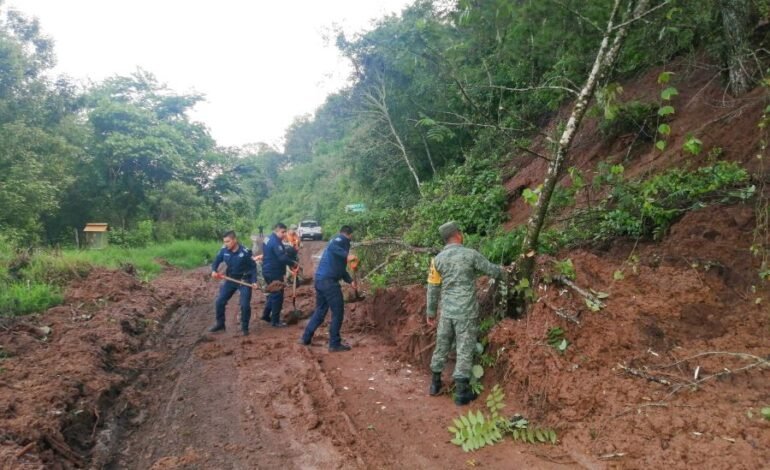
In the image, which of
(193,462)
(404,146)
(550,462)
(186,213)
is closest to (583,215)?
(550,462)

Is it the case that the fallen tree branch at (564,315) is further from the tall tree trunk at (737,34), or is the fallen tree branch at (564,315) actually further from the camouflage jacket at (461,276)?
the tall tree trunk at (737,34)

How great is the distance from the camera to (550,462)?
12.9 ft

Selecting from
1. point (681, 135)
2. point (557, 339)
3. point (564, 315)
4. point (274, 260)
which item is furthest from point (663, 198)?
point (274, 260)

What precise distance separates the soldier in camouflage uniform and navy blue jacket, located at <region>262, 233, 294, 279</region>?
4.70 metres

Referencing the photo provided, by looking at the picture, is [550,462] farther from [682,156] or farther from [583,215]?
[682,156]

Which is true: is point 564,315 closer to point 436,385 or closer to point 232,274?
point 436,385

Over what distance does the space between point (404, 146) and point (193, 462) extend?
55.5 ft

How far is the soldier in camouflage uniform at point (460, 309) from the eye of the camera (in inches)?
202

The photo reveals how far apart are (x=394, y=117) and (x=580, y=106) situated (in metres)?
15.6

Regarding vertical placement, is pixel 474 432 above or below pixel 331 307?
below

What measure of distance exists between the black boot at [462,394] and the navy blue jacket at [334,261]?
2979 millimetres

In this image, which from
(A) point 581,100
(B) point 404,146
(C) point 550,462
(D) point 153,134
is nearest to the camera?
(C) point 550,462

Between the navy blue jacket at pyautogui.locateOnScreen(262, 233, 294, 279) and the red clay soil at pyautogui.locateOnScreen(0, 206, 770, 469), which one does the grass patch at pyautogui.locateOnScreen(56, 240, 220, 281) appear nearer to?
the navy blue jacket at pyautogui.locateOnScreen(262, 233, 294, 279)

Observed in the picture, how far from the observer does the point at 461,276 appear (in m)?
5.21
